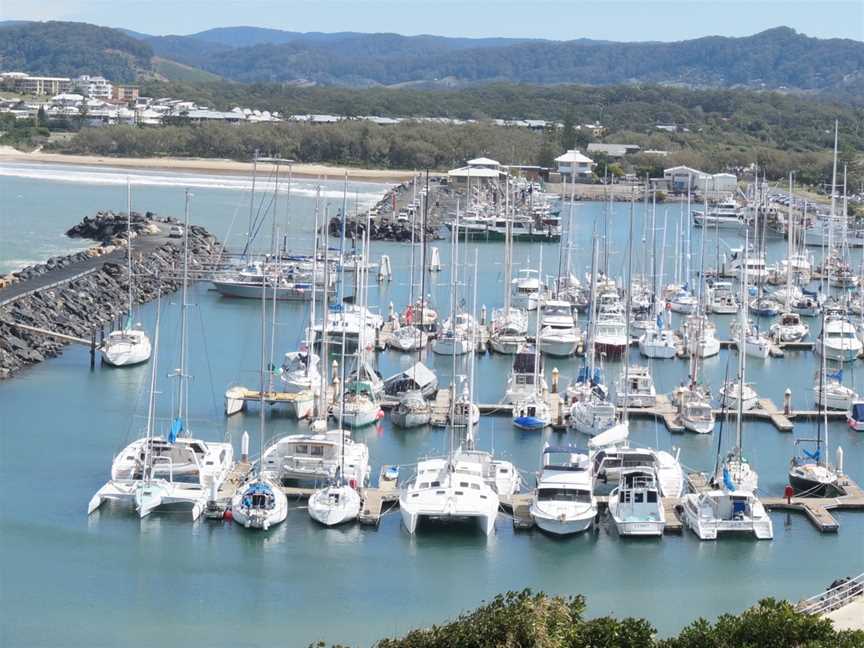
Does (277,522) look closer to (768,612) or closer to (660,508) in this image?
(660,508)

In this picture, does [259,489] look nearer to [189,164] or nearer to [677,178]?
[677,178]

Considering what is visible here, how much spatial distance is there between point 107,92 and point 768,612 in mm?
132801

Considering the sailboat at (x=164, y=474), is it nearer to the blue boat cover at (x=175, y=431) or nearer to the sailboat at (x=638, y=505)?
the blue boat cover at (x=175, y=431)

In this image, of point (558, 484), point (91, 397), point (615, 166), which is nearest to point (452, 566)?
point (558, 484)

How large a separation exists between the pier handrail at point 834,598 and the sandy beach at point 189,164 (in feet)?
222

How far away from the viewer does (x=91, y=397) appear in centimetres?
2661

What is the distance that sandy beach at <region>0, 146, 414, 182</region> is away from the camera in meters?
84.8

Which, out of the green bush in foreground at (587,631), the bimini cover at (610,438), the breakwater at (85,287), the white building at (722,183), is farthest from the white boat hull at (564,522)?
the white building at (722,183)

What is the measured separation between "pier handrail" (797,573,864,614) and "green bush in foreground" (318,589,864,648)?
112 inches

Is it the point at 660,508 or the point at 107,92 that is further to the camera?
the point at 107,92

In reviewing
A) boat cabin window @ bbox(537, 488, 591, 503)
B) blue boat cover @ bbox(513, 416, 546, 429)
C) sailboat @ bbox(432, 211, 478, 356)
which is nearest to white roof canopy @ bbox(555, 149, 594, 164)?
sailboat @ bbox(432, 211, 478, 356)

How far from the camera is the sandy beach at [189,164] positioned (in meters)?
84.8

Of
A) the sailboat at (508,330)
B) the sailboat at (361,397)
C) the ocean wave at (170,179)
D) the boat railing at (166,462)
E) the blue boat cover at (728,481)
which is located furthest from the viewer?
the ocean wave at (170,179)

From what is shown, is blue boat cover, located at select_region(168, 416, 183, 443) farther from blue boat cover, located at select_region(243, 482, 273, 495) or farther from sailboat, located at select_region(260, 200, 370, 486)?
blue boat cover, located at select_region(243, 482, 273, 495)
